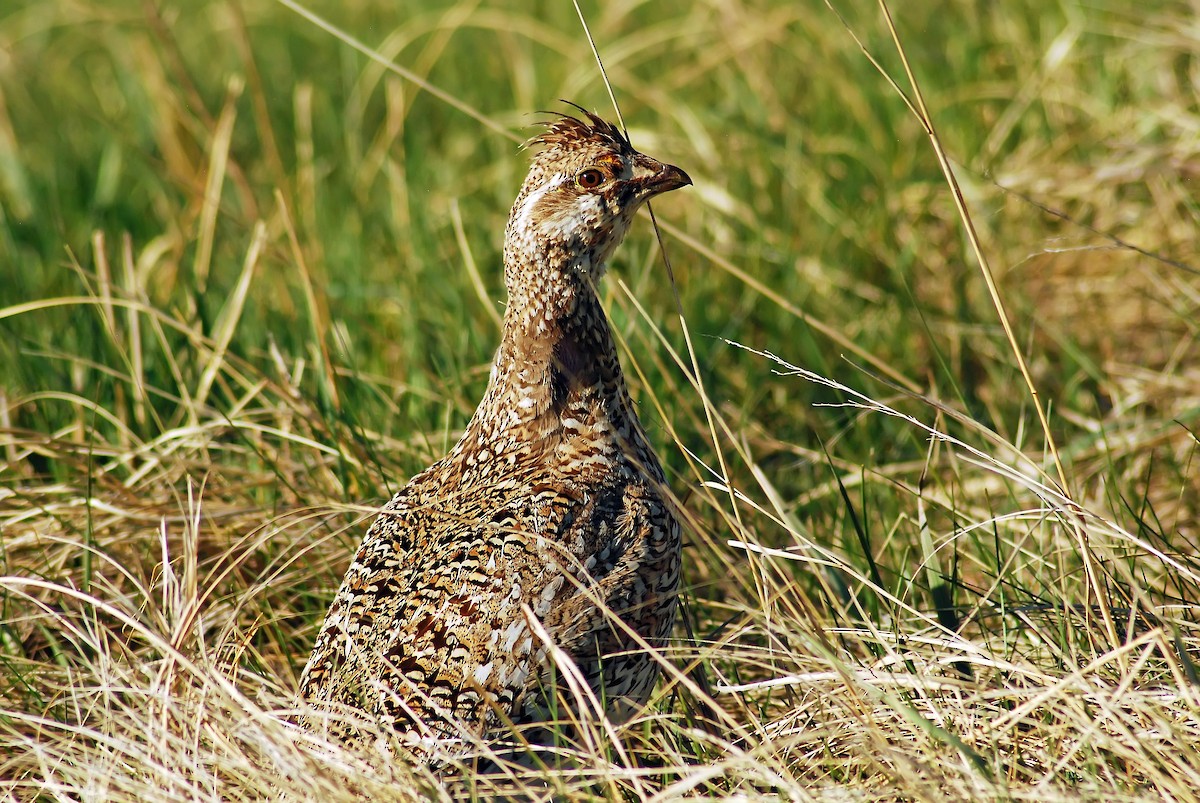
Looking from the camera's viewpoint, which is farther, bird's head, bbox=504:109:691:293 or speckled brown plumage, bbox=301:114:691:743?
bird's head, bbox=504:109:691:293

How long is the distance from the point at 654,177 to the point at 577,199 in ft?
0.78

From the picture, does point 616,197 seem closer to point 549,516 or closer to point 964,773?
point 549,516

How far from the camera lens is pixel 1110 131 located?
5.58m

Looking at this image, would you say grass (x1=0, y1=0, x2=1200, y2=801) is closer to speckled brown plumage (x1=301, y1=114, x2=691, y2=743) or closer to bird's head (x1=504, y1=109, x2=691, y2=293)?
speckled brown plumage (x1=301, y1=114, x2=691, y2=743)

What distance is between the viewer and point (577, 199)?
132 inches

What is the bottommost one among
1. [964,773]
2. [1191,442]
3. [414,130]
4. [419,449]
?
[1191,442]

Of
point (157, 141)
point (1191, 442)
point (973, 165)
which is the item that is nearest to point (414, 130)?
point (157, 141)

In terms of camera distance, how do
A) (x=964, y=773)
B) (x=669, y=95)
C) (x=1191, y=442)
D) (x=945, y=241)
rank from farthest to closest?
(x=669, y=95) < (x=945, y=241) < (x=1191, y=442) < (x=964, y=773)

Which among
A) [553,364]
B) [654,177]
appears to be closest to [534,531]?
[553,364]

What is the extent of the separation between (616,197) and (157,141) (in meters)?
4.62

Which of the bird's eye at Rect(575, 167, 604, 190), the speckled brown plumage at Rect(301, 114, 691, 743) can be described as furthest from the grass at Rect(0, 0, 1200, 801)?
the bird's eye at Rect(575, 167, 604, 190)

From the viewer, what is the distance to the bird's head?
334 cm

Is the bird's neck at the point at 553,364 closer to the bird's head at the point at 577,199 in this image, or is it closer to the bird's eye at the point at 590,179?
the bird's head at the point at 577,199

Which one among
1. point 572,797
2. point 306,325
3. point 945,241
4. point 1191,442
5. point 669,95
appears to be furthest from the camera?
point 669,95
